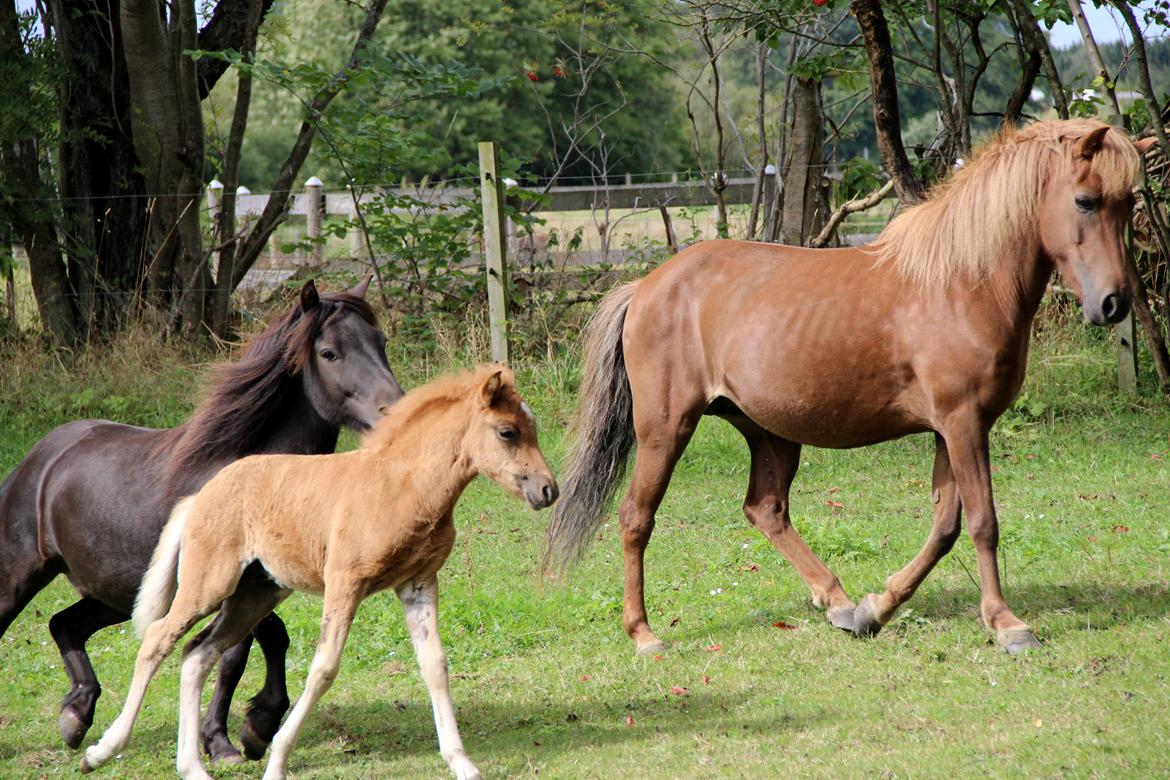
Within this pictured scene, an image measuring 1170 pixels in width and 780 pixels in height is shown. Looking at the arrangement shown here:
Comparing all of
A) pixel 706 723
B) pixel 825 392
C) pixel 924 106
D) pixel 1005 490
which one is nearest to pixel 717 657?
pixel 706 723

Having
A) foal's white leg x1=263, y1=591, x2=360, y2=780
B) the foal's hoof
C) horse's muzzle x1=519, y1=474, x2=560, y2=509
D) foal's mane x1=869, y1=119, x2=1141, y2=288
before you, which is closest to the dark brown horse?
foal's white leg x1=263, y1=591, x2=360, y2=780

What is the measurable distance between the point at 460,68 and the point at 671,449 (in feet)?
22.6

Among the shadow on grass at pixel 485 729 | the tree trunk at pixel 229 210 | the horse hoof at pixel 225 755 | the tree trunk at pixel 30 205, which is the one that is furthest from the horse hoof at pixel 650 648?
the tree trunk at pixel 30 205

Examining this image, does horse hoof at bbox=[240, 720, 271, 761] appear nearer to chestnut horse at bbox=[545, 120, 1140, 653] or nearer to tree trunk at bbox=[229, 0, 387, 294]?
chestnut horse at bbox=[545, 120, 1140, 653]

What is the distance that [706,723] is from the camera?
15.4 ft

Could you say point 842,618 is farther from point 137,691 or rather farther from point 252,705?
point 137,691

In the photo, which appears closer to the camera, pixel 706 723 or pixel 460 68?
pixel 706 723

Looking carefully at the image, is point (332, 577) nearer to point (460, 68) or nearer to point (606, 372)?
point (606, 372)

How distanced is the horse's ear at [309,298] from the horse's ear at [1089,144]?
132 inches

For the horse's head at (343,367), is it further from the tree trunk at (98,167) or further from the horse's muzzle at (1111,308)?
the tree trunk at (98,167)

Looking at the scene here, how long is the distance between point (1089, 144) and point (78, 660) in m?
4.90

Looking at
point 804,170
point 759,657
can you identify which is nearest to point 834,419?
point 759,657

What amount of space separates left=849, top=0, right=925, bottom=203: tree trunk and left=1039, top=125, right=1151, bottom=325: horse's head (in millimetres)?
3712

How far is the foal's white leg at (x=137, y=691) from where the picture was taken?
13.6 ft
